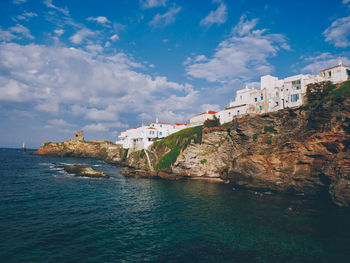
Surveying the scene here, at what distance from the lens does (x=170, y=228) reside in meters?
23.0

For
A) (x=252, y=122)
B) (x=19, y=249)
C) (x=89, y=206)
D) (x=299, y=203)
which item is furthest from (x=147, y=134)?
(x=19, y=249)

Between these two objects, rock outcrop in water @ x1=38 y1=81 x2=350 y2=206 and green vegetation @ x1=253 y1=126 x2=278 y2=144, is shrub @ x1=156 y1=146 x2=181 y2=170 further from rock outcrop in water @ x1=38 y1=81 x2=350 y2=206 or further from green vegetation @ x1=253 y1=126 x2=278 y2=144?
green vegetation @ x1=253 y1=126 x2=278 y2=144

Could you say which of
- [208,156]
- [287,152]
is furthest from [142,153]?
[287,152]

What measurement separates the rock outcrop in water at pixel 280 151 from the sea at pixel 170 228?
4.32m

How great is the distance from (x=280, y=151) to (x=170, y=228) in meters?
30.4

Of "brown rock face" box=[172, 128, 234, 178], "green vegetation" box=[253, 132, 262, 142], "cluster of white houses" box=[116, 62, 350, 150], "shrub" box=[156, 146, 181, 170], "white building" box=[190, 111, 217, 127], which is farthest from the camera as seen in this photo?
"white building" box=[190, 111, 217, 127]

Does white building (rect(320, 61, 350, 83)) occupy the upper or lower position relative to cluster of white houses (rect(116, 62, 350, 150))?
upper

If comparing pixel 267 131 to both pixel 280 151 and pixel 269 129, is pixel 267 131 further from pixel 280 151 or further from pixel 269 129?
pixel 280 151

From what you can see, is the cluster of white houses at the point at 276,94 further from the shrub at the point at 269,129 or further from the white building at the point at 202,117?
the shrub at the point at 269,129

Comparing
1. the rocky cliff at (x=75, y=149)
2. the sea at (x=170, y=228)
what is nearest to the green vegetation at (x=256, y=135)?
the sea at (x=170, y=228)

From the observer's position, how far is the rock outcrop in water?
33.0 meters

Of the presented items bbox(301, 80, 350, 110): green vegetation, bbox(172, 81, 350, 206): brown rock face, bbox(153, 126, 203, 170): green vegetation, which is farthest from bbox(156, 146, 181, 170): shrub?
bbox(301, 80, 350, 110): green vegetation

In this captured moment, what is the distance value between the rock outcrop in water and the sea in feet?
14.2

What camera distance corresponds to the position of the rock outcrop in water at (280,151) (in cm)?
3303
